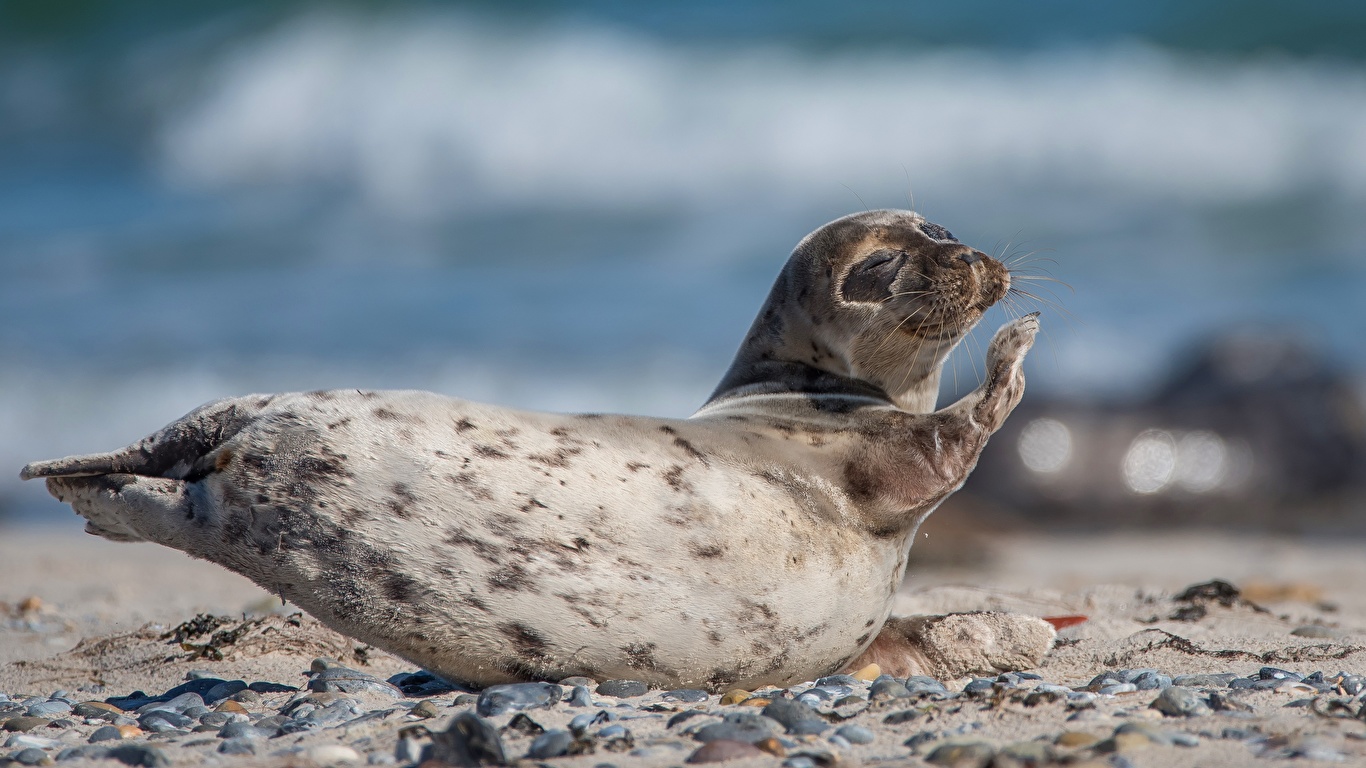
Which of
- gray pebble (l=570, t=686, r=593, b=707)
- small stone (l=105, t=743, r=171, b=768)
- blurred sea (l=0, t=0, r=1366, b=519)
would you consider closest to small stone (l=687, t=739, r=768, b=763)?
gray pebble (l=570, t=686, r=593, b=707)

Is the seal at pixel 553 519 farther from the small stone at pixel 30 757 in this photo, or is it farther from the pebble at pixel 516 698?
the small stone at pixel 30 757

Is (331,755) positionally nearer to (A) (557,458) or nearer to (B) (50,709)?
(A) (557,458)

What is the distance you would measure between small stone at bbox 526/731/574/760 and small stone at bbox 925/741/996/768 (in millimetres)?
783

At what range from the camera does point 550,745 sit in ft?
9.36

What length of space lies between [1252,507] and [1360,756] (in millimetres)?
9392

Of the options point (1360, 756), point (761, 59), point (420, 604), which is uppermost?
point (761, 59)

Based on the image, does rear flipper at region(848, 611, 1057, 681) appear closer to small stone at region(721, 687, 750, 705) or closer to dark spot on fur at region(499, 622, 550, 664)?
small stone at region(721, 687, 750, 705)

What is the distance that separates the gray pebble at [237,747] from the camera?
9.89 ft

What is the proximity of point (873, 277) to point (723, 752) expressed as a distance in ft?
6.34

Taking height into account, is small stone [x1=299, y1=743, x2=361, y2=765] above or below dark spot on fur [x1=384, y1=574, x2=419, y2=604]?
below

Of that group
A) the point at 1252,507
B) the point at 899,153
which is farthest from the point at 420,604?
the point at 899,153

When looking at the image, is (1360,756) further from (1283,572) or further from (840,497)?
(1283,572)

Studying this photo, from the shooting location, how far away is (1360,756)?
2596 millimetres

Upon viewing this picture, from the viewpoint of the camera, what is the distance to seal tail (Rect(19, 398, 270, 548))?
3.50 m
